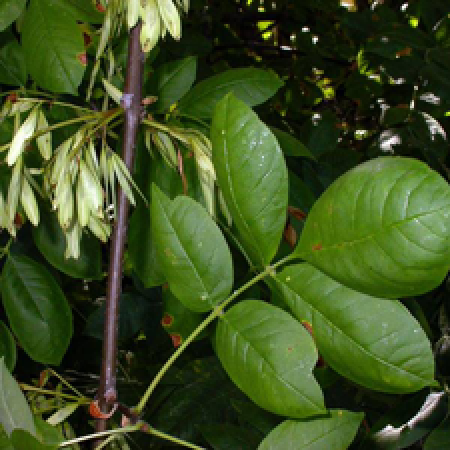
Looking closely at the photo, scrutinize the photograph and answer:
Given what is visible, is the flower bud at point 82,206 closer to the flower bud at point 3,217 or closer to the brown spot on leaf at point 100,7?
the flower bud at point 3,217

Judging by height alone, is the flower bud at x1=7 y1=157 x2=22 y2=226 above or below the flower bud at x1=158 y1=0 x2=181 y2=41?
below

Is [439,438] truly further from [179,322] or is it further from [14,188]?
[14,188]

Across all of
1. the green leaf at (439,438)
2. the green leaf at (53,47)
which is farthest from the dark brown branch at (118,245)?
the green leaf at (439,438)

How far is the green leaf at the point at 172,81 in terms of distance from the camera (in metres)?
0.83

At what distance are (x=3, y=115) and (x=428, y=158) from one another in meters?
0.89

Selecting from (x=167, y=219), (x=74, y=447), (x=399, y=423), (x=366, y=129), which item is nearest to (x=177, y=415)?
(x=399, y=423)

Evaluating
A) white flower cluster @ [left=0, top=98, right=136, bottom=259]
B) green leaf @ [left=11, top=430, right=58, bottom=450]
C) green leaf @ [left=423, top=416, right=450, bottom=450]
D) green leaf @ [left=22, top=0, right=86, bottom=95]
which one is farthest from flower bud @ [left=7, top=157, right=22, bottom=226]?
green leaf @ [left=423, top=416, right=450, bottom=450]

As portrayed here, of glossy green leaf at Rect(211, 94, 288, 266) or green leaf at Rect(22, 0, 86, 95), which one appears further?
green leaf at Rect(22, 0, 86, 95)

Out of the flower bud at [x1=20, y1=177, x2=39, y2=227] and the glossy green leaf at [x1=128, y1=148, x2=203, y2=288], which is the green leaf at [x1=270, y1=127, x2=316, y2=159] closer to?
the glossy green leaf at [x1=128, y1=148, x2=203, y2=288]

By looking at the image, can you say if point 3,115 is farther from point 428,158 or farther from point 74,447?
point 428,158

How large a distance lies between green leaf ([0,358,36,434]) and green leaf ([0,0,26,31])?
398 mm

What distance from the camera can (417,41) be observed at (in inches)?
53.9

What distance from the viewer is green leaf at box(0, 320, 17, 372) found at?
0.74 metres

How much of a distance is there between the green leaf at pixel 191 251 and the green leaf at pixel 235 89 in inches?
12.8
